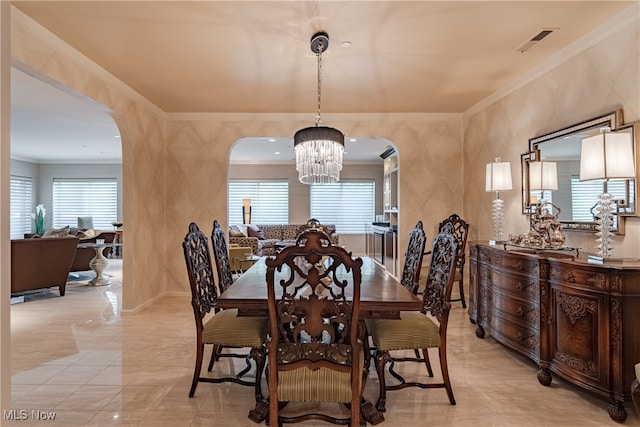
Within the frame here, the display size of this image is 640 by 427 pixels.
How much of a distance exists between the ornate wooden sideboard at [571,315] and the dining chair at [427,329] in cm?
78

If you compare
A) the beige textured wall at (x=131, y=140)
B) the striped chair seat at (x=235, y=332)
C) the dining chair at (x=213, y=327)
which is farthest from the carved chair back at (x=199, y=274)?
the beige textured wall at (x=131, y=140)

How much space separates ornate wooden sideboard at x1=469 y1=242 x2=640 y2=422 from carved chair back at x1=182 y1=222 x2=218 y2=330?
7.29 feet

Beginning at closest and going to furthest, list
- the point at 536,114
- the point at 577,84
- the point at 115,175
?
the point at 577,84
the point at 536,114
the point at 115,175

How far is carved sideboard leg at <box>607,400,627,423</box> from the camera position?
198 centimetres

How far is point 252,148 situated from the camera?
7785 mm

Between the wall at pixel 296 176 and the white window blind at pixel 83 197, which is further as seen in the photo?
the white window blind at pixel 83 197

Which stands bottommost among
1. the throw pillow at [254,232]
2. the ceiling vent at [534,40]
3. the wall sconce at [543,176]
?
the throw pillow at [254,232]

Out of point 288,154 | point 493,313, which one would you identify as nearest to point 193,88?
point 493,313

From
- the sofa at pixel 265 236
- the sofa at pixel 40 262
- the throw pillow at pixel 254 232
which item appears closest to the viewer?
the sofa at pixel 40 262

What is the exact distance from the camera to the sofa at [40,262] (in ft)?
15.0

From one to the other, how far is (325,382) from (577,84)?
3.08 metres

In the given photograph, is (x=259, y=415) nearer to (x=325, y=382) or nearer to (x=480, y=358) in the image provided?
(x=325, y=382)

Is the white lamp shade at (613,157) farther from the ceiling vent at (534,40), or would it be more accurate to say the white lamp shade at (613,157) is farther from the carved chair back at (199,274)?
the carved chair back at (199,274)

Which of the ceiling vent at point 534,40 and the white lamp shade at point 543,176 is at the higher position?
the ceiling vent at point 534,40
